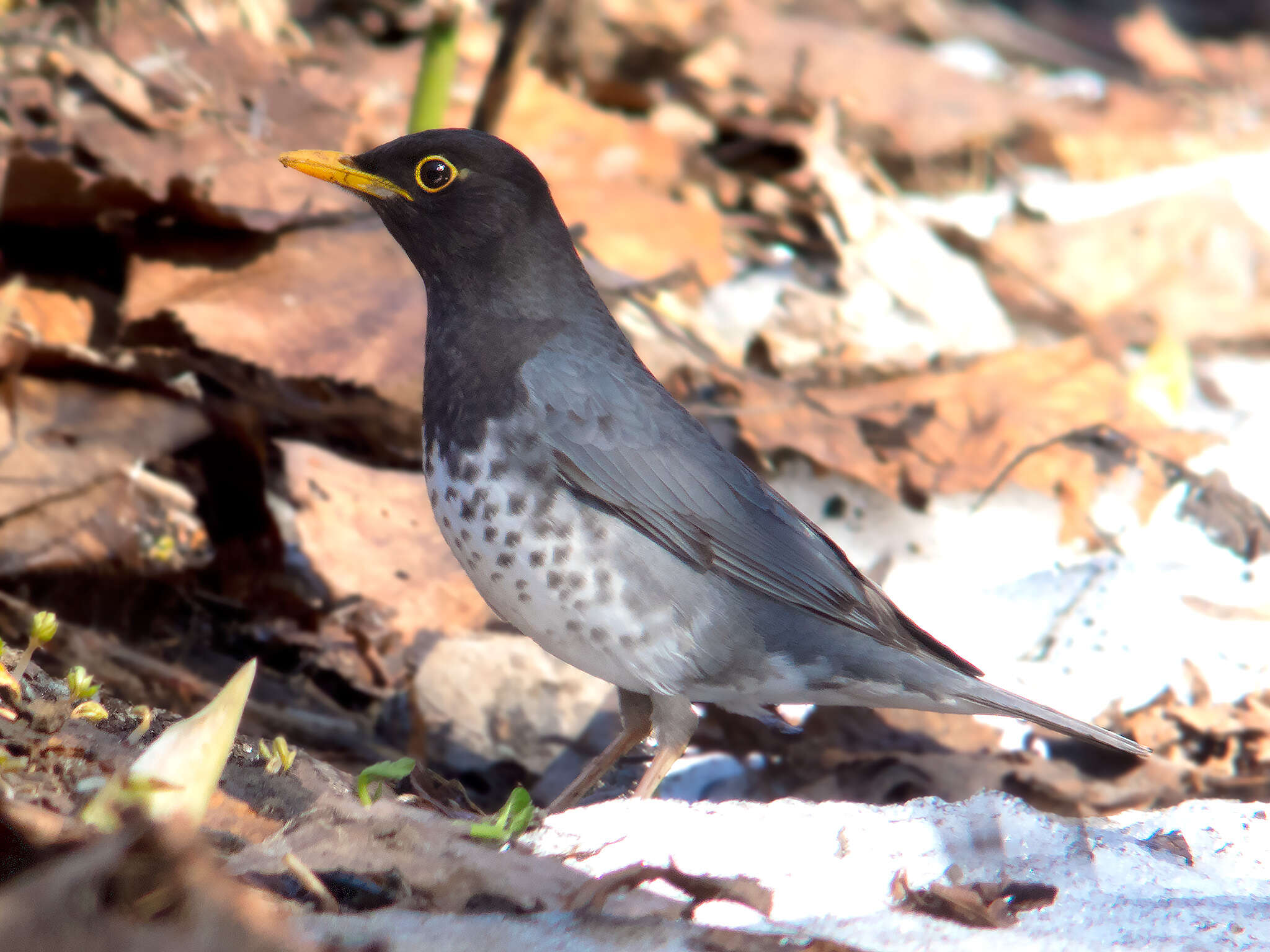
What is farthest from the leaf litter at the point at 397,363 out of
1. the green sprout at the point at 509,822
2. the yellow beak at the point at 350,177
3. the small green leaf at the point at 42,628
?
the yellow beak at the point at 350,177

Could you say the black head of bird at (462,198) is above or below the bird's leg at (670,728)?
above

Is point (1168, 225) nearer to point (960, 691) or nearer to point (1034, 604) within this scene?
point (1034, 604)

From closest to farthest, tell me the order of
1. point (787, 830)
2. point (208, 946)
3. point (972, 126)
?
point (208, 946) < point (787, 830) < point (972, 126)

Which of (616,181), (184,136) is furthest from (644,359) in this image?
(184,136)

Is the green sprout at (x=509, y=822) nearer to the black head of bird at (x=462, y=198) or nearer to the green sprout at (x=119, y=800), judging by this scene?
the green sprout at (x=119, y=800)

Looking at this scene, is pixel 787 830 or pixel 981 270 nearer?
pixel 787 830

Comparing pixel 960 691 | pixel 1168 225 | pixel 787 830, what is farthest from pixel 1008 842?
pixel 1168 225

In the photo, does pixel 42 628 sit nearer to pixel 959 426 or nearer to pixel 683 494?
pixel 683 494
